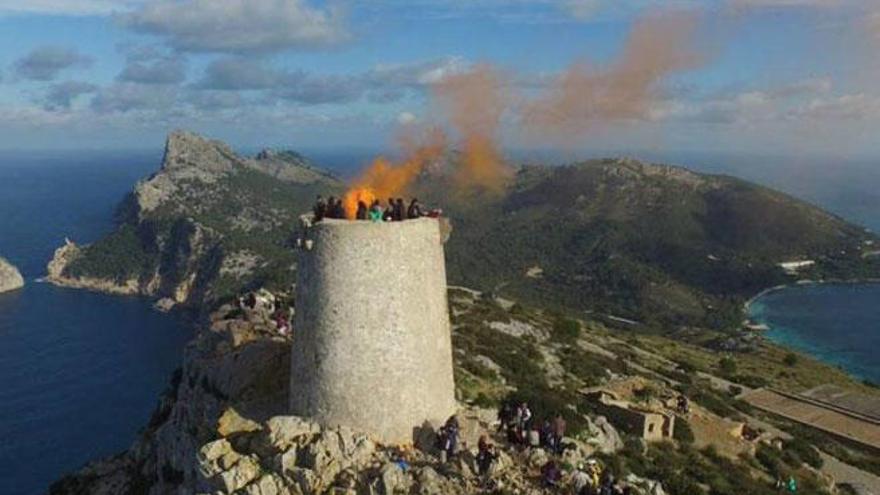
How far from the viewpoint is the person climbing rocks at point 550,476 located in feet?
83.8

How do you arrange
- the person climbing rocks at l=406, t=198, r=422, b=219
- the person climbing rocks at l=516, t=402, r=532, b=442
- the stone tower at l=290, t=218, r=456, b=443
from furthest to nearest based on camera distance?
1. the person climbing rocks at l=516, t=402, r=532, b=442
2. the person climbing rocks at l=406, t=198, r=422, b=219
3. the stone tower at l=290, t=218, r=456, b=443

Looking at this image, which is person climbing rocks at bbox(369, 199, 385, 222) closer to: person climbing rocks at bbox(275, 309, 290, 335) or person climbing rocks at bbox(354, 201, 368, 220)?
person climbing rocks at bbox(354, 201, 368, 220)

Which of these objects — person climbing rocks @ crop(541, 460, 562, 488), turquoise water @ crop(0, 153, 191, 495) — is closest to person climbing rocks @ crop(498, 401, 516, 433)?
person climbing rocks @ crop(541, 460, 562, 488)

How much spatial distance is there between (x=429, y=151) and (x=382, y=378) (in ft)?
41.8

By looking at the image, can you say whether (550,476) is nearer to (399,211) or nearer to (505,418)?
(505,418)

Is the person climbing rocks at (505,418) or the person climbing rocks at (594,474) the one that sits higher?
the person climbing rocks at (505,418)

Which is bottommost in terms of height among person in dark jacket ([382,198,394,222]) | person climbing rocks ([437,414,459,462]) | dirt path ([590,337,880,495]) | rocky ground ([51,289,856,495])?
dirt path ([590,337,880,495])


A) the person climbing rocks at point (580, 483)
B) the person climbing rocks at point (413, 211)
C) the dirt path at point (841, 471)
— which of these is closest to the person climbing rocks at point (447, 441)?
the person climbing rocks at point (580, 483)

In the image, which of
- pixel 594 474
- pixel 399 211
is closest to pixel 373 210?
pixel 399 211

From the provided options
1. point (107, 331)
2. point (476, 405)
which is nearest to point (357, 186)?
point (476, 405)

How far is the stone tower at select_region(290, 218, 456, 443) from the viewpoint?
2595 cm

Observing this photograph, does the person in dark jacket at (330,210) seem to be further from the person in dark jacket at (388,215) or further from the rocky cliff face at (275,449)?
the rocky cliff face at (275,449)

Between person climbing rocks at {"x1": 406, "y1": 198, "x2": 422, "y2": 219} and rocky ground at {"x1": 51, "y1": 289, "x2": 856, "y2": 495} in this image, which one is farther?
person climbing rocks at {"x1": 406, "y1": 198, "x2": 422, "y2": 219}

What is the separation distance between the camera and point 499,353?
165ft
